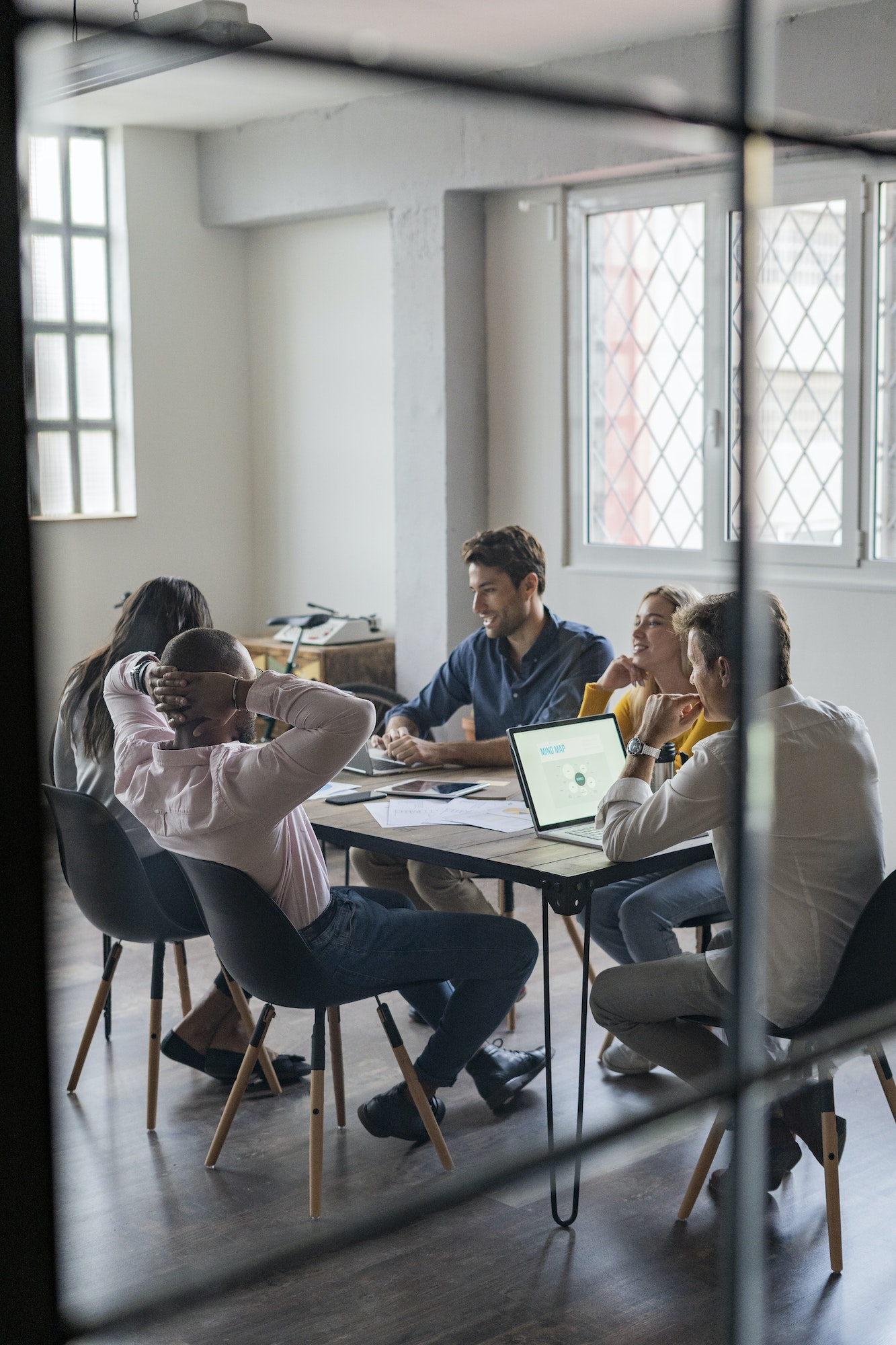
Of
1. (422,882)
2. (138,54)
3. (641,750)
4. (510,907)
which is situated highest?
(138,54)

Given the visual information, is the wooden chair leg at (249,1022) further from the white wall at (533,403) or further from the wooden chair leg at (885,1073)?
the white wall at (533,403)

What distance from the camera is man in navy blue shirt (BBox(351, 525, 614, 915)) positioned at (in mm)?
3645

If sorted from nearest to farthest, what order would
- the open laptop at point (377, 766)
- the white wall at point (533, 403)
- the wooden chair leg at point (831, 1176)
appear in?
the wooden chair leg at point (831, 1176) < the open laptop at point (377, 766) < the white wall at point (533, 403)

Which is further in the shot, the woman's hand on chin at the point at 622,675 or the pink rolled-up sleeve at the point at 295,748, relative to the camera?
the woman's hand on chin at the point at 622,675

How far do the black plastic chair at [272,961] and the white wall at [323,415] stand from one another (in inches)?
148

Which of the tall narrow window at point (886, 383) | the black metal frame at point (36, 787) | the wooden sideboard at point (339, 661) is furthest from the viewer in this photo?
the wooden sideboard at point (339, 661)

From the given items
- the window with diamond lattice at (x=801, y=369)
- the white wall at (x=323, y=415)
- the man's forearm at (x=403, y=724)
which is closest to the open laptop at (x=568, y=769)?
the man's forearm at (x=403, y=724)

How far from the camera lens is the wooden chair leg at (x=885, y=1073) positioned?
2.65m

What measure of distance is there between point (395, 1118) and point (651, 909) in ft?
2.44

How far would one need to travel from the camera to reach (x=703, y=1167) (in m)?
2.65

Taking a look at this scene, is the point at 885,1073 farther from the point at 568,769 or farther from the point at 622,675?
the point at 622,675

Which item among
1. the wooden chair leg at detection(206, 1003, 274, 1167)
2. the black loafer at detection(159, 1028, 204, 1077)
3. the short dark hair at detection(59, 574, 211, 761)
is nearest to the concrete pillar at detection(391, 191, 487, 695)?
the short dark hair at detection(59, 574, 211, 761)

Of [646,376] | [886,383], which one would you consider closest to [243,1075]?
[886,383]

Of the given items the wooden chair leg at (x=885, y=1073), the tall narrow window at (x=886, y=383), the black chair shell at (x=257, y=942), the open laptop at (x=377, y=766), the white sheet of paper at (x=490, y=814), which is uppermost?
the tall narrow window at (x=886, y=383)
